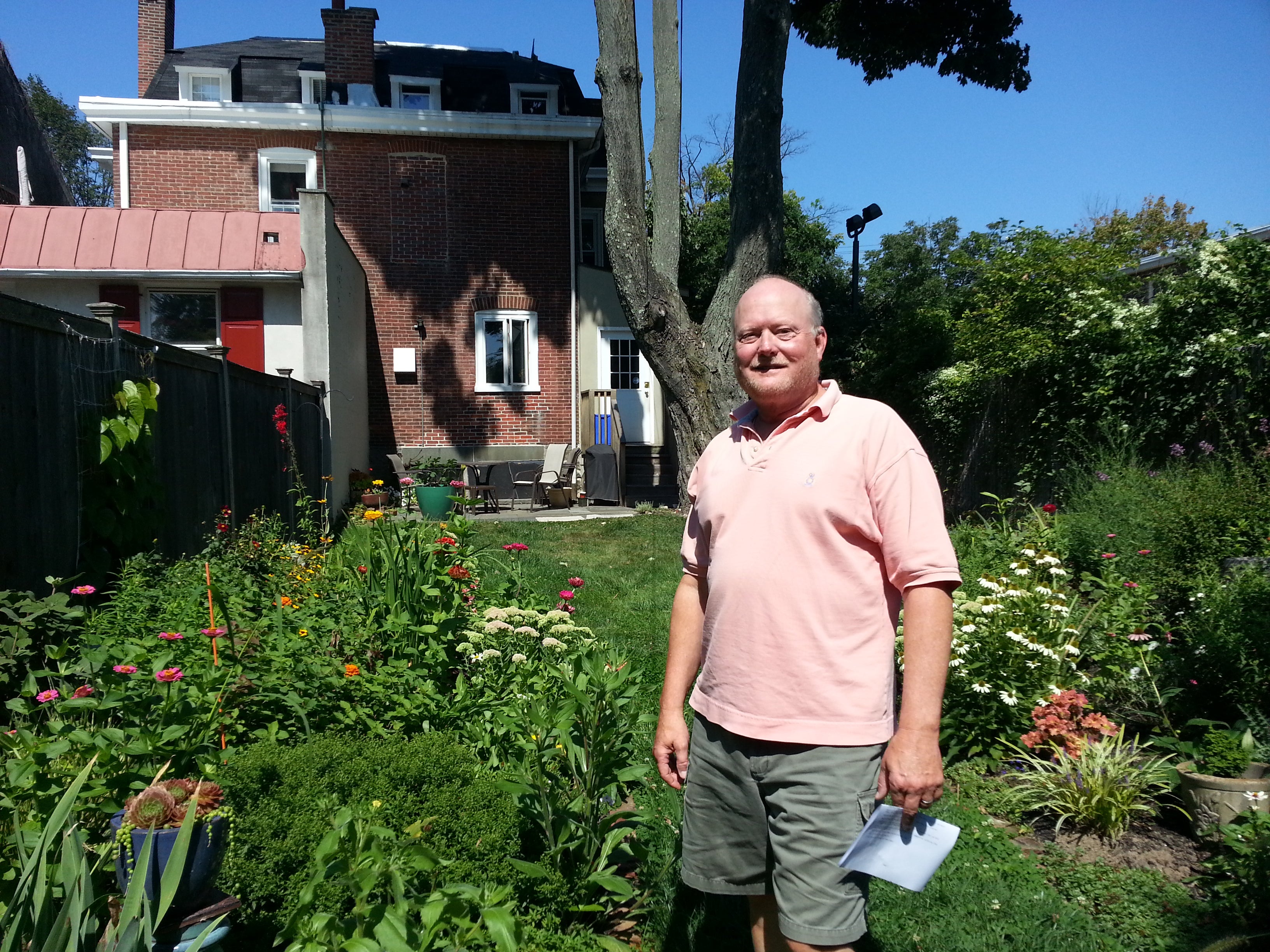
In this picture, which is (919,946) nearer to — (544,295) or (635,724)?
(635,724)

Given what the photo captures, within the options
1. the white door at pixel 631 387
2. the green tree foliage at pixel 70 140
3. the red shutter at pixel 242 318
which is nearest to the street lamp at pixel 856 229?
the white door at pixel 631 387

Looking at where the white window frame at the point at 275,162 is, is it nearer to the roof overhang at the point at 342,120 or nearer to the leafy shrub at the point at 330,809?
the roof overhang at the point at 342,120

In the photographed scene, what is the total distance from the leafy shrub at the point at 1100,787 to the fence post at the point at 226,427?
18.8 ft

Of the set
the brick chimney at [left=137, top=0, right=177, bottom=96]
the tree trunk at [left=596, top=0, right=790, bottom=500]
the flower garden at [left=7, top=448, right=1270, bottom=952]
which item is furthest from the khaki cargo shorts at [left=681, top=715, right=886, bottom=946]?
the brick chimney at [left=137, top=0, right=177, bottom=96]

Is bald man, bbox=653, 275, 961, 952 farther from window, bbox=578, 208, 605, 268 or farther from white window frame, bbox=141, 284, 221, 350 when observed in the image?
window, bbox=578, 208, 605, 268

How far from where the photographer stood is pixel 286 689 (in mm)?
3121

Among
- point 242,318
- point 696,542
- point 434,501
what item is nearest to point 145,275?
point 242,318

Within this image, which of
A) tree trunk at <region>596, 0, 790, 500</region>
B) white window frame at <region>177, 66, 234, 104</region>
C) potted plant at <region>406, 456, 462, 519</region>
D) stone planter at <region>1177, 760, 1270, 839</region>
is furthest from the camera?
white window frame at <region>177, 66, 234, 104</region>

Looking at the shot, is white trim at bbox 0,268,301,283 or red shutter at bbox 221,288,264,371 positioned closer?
white trim at bbox 0,268,301,283

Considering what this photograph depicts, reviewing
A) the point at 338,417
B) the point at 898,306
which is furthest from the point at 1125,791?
the point at 898,306

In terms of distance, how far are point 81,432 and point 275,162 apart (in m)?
14.5

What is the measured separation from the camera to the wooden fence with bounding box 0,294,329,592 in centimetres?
381

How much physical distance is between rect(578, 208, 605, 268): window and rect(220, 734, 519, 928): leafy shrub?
17763 millimetres

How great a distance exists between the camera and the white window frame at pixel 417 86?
1844cm
